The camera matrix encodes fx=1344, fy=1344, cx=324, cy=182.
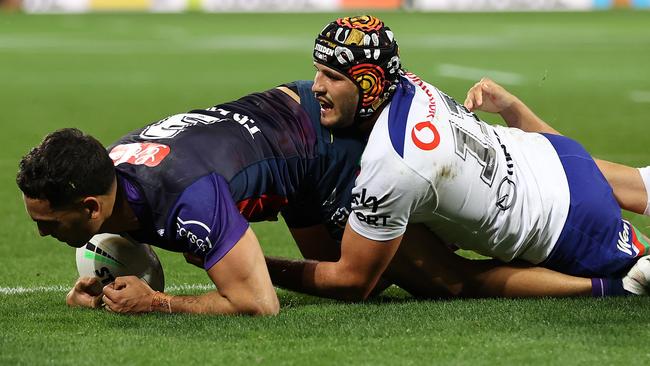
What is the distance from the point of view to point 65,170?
19.1 feet

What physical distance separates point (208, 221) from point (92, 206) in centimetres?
52

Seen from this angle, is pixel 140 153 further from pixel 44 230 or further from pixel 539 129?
pixel 539 129

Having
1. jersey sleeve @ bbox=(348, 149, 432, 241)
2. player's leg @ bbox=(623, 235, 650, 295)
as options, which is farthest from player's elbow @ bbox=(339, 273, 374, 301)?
player's leg @ bbox=(623, 235, 650, 295)

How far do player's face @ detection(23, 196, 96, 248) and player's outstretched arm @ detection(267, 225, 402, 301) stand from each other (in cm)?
109

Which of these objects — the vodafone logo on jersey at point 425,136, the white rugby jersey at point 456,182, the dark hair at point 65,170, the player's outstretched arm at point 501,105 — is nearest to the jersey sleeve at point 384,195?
the white rugby jersey at point 456,182

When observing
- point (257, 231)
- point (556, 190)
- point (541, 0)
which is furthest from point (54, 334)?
point (541, 0)

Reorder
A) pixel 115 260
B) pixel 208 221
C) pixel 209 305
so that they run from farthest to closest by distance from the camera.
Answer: pixel 115 260 < pixel 209 305 < pixel 208 221

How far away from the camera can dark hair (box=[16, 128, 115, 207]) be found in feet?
19.1

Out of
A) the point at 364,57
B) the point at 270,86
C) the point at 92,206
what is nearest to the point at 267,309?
the point at 92,206

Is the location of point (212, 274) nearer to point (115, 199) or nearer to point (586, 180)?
point (115, 199)

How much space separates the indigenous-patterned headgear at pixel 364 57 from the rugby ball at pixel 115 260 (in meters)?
1.33

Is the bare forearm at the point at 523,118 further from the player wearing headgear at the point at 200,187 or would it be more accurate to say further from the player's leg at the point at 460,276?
the player wearing headgear at the point at 200,187

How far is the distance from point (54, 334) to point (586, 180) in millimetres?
2820

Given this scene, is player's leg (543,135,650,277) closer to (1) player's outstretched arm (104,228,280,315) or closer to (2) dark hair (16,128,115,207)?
(1) player's outstretched arm (104,228,280,315)
